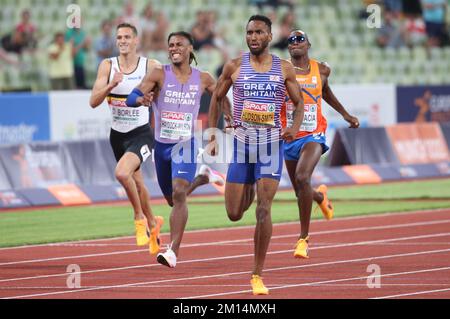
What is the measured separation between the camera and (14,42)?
83.8 ft

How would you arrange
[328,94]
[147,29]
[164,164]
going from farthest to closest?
1. [147,29]
2. [328,94]
3. [164,164]

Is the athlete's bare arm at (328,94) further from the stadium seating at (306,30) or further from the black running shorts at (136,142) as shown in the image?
the stadium seating at (306,30)

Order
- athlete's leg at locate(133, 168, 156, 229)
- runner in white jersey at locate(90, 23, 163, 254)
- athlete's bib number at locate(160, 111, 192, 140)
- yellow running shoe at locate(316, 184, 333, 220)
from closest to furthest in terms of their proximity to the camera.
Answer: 1. athlete's bib number at locate(160, 111, 192, 140)
2. runner in white jersey at locate(90, 23, 163, 254)
3. athlete's leg at locate(133, 168, 156, 229)
4. yellow running shoe at locate(316, 184, 333, 220)

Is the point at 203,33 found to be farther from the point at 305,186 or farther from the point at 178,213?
the point at 178,213

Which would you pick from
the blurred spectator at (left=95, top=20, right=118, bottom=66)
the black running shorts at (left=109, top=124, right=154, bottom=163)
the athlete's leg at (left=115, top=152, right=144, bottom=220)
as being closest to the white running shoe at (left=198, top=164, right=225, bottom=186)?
the black running shorts at (left=109, top=124, right=154, bottom=163)

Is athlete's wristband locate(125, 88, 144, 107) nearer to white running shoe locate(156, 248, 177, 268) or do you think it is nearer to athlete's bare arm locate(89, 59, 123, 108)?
athlete's bare arm locate(89, 59, 123, 108)

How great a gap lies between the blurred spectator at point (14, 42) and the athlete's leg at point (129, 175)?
36.9 ft

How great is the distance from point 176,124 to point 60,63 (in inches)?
481

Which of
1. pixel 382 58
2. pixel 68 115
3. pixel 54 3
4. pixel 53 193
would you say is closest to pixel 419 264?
pixel 53 193

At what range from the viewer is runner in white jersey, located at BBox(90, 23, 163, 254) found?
48.9 ft

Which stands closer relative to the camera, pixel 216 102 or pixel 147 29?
pixel 216 102

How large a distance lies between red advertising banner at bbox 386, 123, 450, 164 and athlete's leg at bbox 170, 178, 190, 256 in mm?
14654

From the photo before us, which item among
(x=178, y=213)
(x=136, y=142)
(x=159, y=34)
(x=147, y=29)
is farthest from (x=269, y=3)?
(x=178, y=213)
